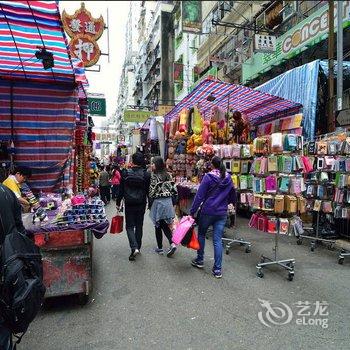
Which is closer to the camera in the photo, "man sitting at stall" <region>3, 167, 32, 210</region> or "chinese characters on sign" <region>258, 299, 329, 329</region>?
"chinese characters on sign" <region>258, 299, 329, 329</region>

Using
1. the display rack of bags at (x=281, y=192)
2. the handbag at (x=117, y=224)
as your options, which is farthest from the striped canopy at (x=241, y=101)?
the handbag at (x=117, y=224)

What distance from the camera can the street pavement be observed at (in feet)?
11.1

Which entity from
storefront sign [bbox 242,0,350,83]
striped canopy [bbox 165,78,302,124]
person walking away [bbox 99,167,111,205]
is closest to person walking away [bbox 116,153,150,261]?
striped canopy [bbox 165,78,302,124]

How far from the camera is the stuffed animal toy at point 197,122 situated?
9.88 metres

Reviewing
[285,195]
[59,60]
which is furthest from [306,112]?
[59,60]

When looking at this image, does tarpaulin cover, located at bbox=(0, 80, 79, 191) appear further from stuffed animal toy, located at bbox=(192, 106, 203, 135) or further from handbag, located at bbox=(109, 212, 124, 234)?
stuffed animal toy, located at bbox=(192, 106, 203, 135)

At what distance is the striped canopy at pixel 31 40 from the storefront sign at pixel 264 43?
757cm

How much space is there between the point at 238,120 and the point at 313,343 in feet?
22.7

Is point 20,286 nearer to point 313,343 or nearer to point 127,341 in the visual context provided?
point 127,341

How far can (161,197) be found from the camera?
629 cm

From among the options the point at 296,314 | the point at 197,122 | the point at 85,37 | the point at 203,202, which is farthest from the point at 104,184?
the point at 296,314

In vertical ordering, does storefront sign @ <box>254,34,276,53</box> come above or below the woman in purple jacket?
above

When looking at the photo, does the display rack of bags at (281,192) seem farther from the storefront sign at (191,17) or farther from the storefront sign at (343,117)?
the storefront sign at (191,17)

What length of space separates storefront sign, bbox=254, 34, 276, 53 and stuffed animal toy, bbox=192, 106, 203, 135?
11.0ft
